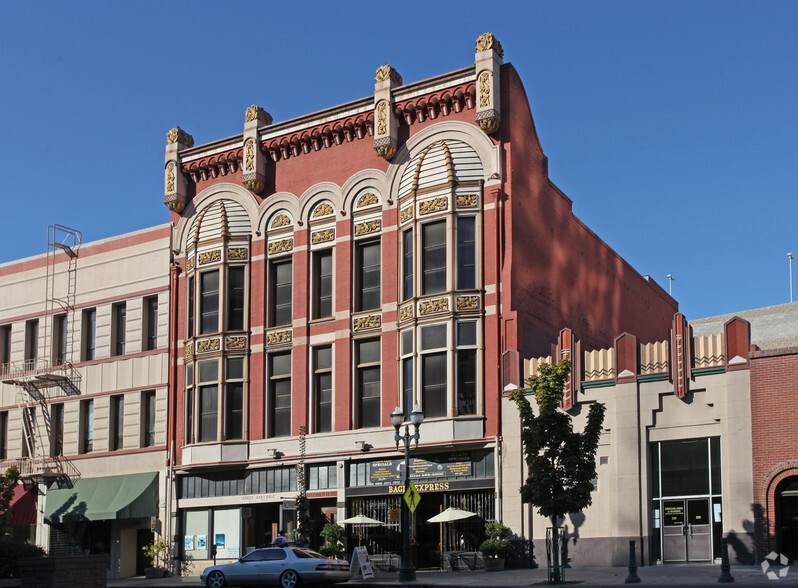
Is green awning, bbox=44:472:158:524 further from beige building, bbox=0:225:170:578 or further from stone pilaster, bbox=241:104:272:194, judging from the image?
stone pilaster, bbox=241:104:272:194

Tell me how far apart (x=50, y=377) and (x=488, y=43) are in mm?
25789

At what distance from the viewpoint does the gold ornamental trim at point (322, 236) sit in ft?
135

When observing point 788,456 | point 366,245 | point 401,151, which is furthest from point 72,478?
point 788,456

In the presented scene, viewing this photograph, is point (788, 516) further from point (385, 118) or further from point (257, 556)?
point (385, 118)

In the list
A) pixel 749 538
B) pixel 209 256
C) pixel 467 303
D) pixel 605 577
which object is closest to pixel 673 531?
pixel 749 538

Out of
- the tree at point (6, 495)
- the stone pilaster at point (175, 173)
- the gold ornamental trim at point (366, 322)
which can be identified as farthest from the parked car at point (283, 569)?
the stone pilaster at point (175, 173)

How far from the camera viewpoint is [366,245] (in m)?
40.6

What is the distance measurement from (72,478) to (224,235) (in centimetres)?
1391

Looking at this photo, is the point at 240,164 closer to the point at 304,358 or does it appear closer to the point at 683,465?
the point at 304,358

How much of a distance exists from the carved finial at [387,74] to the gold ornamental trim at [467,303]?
31.5 ft

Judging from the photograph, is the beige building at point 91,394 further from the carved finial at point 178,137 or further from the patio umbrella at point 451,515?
the patio umbrella at point 451,515

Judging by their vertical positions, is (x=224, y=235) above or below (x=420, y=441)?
above

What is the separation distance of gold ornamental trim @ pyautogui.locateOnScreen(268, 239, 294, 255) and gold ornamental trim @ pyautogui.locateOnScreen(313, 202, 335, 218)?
1.58 m

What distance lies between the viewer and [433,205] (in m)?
37.6
